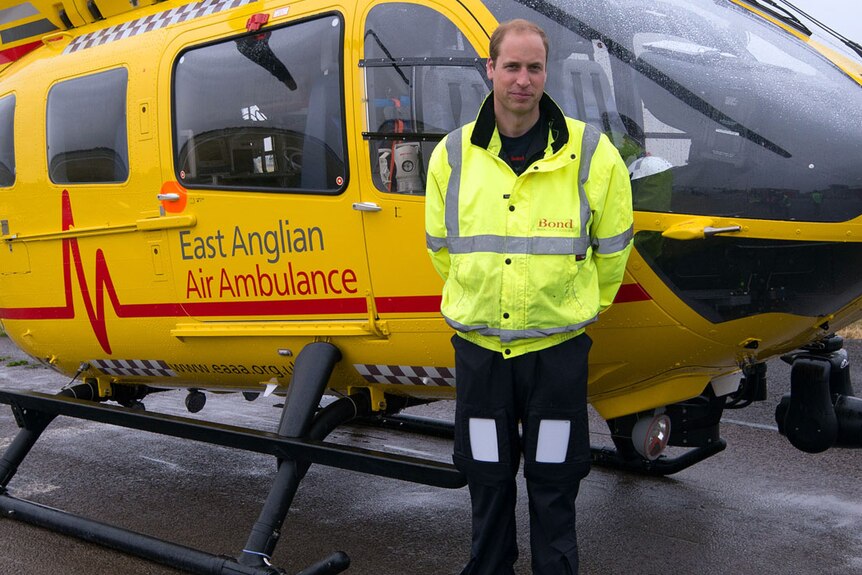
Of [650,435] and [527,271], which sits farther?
[650,435]

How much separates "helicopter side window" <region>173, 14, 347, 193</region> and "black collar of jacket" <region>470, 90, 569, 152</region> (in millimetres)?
871

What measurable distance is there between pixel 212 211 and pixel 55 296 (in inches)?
52.4

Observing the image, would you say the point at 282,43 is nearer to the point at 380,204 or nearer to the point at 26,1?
the point at 380,204

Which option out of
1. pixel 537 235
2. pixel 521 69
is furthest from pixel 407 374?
pixel 521 69

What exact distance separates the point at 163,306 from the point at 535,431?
2.18m

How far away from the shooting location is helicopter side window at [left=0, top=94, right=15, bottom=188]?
5199mm

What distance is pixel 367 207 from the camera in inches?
145

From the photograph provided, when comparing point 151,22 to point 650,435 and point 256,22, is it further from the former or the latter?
point 650,435

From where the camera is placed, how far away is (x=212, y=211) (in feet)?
13.9

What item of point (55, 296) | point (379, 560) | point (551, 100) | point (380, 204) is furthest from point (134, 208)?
point (551, 100)

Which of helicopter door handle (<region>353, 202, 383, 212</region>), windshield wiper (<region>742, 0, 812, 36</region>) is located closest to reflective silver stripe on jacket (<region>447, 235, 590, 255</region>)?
helicopter door handle (<region>353, 202, 383, 212</region>)

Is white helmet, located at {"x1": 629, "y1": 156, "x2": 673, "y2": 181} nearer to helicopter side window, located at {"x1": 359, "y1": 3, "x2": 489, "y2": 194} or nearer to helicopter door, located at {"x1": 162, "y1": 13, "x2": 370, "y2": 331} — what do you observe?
helicopter side window, located at {"x1": 359, "y1": 3, "x2": 489, "y2": 194}

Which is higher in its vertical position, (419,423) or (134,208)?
(134,208)

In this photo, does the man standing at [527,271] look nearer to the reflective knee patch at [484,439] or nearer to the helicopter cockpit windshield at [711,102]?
the reflective knee patch at [484,439]
